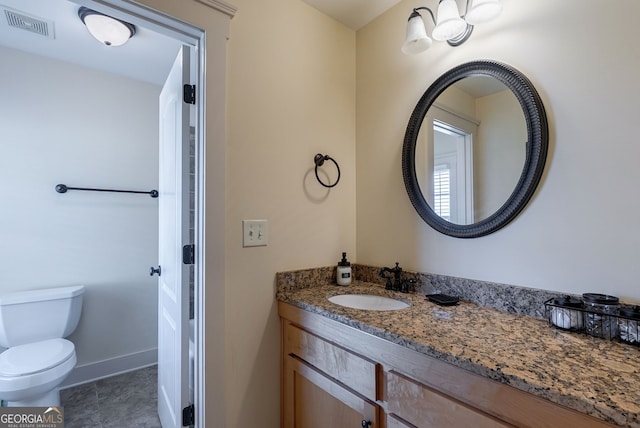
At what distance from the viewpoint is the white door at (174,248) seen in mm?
1301

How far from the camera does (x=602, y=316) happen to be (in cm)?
87

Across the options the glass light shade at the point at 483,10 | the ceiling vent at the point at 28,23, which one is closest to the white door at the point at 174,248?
the ceiling vent at the point at 28,23

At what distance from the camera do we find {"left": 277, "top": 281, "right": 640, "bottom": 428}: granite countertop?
23.1 inches

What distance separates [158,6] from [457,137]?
1.35 m

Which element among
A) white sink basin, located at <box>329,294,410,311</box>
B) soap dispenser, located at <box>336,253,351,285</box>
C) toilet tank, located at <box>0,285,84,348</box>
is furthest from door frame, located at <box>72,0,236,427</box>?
toilet tank, located at <box>0,285,84,348</box>

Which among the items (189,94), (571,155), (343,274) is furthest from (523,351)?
(189,94)

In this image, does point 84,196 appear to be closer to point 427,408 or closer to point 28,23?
point 28,23

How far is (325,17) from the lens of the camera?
1694 mm

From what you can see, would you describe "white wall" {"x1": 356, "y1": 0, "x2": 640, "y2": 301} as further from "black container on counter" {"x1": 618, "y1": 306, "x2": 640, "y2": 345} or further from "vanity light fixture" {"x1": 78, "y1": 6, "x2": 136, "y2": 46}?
"vanity light fixture" {"x1": 78, "y1": 6, "x2": 136, "y2": 46}

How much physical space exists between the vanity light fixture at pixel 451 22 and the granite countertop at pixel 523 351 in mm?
1150

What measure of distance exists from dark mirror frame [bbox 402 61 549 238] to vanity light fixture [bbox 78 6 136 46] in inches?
67.9

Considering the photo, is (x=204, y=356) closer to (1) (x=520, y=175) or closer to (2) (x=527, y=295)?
(2) (x=527, y=295)

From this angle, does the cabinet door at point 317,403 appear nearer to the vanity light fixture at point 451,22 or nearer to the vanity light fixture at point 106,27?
the vanity light fixture at point 451,22

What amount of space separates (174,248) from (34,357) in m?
1.22
